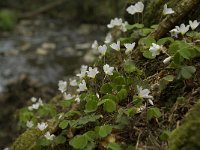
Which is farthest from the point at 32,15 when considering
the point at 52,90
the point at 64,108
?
the point at 64,108

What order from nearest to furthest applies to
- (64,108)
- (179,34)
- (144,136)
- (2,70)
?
(144,136) → (179,34) → (64,108) → (2,70)

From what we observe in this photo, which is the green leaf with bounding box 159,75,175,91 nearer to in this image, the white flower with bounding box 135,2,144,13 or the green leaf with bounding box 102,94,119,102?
the green leaf with bounding box 102,94,119,102

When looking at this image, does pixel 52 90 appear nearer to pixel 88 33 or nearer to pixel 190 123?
pixel 88 33

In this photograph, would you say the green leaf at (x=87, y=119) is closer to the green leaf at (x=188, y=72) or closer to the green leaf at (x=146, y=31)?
the green leaf at (x=188, y=72)

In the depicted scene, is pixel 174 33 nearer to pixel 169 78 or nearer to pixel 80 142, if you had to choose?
pixel 169 78

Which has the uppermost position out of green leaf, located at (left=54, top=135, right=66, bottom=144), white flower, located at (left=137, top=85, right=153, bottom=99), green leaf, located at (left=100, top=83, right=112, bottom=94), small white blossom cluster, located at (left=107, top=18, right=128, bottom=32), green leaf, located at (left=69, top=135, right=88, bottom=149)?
small white blossom cluster, located at (left=107, top=18, right=128, bottom=32)

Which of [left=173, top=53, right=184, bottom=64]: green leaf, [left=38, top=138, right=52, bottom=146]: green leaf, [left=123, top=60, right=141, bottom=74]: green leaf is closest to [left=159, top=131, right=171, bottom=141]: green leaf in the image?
[left=173, top=53, right=184, bottom=64]: green leaf

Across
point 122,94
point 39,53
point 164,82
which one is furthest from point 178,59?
point 39,53
